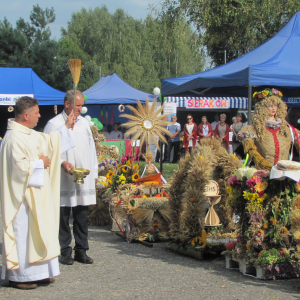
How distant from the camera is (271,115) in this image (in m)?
4.87

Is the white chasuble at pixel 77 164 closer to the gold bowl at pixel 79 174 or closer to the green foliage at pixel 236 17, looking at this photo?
the gold bowl at pixel 79 174

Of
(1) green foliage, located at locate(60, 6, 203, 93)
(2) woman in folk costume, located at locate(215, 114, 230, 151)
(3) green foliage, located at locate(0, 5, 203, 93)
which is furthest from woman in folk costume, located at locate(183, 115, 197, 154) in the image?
(1) green foliage, located at locate(60, 6, 203, 93)

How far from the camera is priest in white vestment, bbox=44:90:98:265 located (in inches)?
180

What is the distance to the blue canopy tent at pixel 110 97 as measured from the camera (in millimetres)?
17312

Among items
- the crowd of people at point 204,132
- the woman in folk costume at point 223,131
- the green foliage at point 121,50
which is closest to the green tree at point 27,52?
the green foliage at point 121,50

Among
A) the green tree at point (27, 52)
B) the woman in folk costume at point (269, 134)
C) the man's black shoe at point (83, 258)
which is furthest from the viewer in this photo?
the green tree at point (27, 52)

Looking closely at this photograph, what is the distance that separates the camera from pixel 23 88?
14.8 metres

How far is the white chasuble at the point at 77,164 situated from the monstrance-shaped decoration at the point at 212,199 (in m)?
1.39

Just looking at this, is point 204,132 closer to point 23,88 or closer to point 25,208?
point 23,88

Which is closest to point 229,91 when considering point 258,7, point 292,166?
point 292,166

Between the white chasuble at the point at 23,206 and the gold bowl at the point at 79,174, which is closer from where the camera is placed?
the white chasuble at the point at 23,206

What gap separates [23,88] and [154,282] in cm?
1222

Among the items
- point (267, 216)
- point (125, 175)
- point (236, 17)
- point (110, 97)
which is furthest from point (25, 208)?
point (236, 17)

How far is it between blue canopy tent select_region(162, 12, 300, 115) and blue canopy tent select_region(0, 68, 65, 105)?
6.68m
